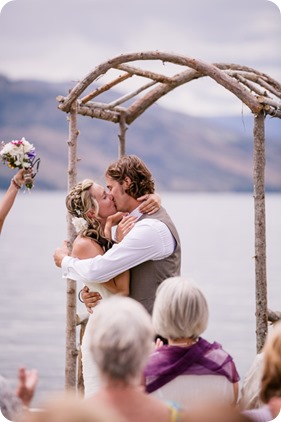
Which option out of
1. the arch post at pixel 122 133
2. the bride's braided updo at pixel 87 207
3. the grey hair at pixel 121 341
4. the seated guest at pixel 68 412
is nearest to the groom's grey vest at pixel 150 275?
the bride's braided updo at pixel 87 207

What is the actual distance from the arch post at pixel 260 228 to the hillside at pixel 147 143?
139ft

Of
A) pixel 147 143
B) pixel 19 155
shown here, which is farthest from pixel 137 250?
pixel 147 143

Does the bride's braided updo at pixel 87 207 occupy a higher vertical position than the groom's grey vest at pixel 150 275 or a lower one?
higher

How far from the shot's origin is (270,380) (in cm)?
317

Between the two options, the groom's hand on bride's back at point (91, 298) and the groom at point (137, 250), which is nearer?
the groom at point (137, 250)

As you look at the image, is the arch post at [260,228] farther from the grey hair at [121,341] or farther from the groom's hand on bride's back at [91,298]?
the grey hair at [121,341]

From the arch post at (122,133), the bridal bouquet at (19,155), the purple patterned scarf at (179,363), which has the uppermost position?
the arch post at (122,133)

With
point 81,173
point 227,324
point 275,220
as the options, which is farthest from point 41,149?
point 227,324

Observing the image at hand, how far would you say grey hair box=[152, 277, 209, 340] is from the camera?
3.37 metres

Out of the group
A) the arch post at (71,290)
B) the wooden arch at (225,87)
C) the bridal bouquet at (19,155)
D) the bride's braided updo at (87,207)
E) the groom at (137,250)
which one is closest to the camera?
the groom at (137,250)

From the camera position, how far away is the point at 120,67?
20.4ft

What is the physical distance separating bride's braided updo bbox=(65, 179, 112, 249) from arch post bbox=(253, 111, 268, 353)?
1.41 metres

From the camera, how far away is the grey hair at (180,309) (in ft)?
11.1

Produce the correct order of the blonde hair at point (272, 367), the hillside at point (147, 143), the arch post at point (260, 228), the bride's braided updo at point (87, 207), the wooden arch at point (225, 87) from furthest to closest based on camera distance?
the hillside at point (147, 143), the arch post at point (260, 228), the wooden arch at point (225, 87), the bride's braided updo at point (87, 207), the blonde hair at point (272, 367)
